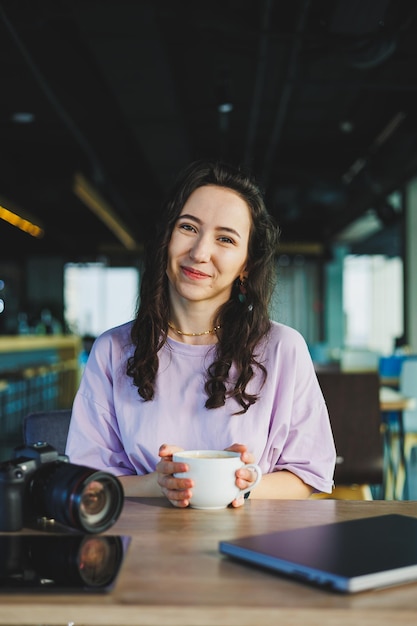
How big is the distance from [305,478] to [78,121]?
23.2 feet

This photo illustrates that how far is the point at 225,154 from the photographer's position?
10.1 meters

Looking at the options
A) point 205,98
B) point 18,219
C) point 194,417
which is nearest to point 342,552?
point 194,417

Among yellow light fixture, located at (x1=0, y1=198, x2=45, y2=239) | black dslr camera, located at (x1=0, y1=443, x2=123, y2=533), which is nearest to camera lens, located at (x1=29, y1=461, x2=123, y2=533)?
black dslr camera, located at (x1=0, y1=443, x2=123, y2=533)

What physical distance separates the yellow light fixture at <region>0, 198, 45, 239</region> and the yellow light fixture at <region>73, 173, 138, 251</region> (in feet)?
3.27

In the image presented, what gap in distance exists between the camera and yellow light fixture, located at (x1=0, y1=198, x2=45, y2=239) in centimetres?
1115

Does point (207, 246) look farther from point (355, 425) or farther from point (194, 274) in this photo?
point (355, 425)

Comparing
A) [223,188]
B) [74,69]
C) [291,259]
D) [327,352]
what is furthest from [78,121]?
[291,259]

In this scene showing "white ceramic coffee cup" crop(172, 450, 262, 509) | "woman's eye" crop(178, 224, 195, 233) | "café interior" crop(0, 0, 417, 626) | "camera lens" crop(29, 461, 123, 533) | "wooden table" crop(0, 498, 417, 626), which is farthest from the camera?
"café interior" crop(0, 0, 417, 626)

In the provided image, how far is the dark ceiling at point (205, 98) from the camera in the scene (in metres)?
5.07

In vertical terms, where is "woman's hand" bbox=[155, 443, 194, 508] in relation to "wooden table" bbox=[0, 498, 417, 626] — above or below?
above

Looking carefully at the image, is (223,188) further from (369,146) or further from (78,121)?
(369,146)

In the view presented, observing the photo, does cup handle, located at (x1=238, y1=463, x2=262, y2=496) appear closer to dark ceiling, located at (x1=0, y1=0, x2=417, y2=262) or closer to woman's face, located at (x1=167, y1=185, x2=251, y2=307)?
woman's face, located at (x1=167, y1=185, x2=251, y2=307)

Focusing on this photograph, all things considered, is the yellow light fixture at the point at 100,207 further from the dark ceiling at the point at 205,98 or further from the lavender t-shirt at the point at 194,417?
the lavender t-shirt at the point at 194,417

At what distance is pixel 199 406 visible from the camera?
1.52m
